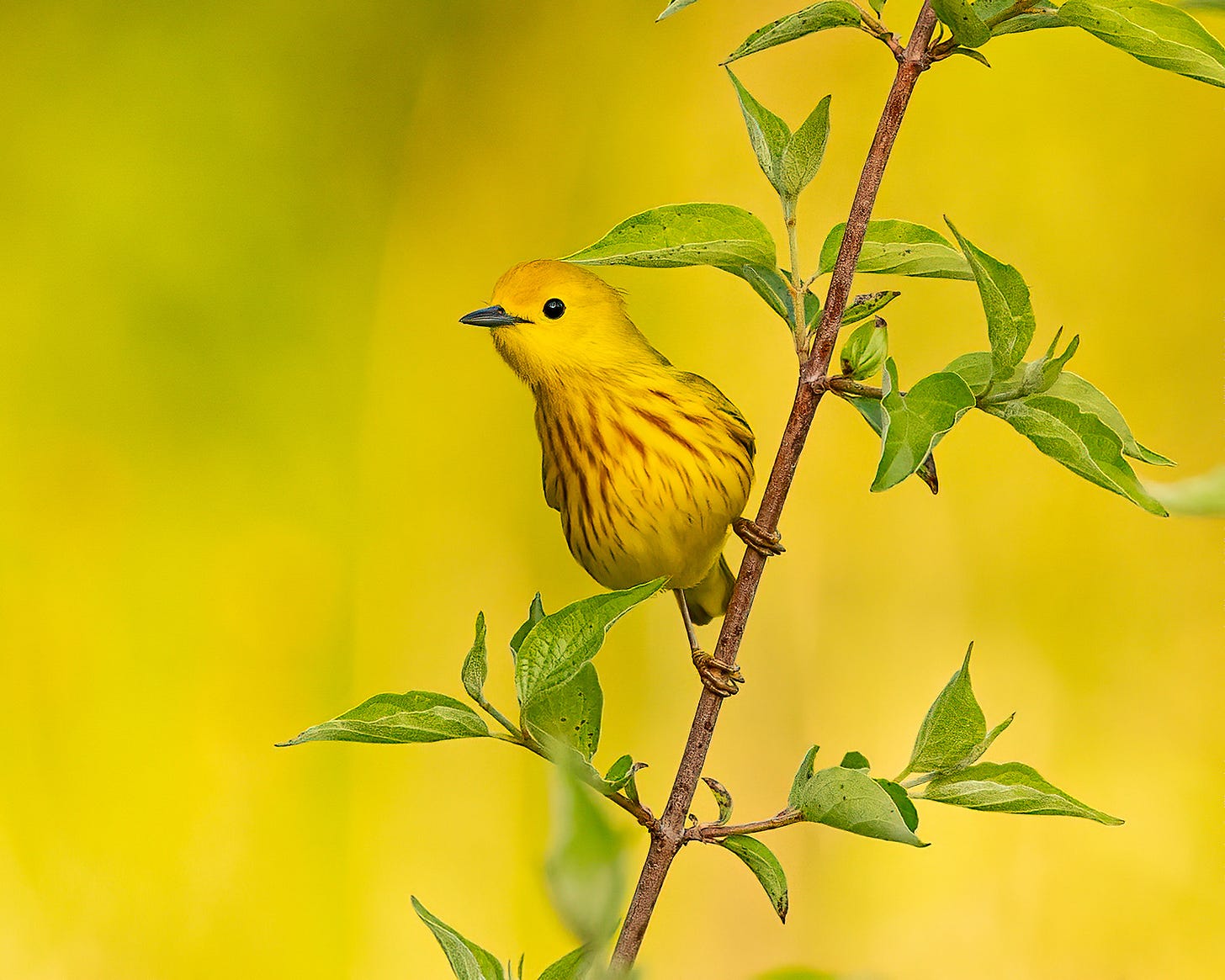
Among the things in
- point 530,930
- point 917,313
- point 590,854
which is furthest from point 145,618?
point 590,854

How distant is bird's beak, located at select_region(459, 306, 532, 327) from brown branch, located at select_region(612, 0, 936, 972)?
1.05 feet

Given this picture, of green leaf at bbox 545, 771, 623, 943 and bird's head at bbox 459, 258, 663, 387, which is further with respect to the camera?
bird's head at bbox 459, 258, 663, 387

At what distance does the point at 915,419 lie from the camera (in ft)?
0.97

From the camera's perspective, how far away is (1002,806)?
0.36m

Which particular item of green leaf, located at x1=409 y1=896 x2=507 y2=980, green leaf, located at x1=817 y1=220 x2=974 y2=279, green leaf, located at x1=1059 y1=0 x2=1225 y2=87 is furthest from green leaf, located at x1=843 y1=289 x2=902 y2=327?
green leaf, located at x1=409 y1=896 x2=507 y2=980

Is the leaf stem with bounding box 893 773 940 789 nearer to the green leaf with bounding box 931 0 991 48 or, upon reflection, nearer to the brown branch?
the brown branch

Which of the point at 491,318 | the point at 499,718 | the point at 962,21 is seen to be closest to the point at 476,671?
the point at 499,718

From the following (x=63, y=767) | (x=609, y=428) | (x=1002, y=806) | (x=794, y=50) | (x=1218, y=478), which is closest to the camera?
(x=1218, y=478)

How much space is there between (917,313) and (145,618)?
31.7 inches

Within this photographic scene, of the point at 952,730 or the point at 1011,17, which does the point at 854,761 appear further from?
the point at 1011,17

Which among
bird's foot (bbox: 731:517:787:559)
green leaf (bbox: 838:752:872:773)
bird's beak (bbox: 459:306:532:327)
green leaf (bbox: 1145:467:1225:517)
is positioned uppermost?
bird's beak (bbox: 459:306:532:327)

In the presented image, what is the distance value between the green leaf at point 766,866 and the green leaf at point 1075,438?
0.50 feet

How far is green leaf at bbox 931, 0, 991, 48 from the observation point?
0.31 metres

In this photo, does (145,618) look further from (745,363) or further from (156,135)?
(745,363)
